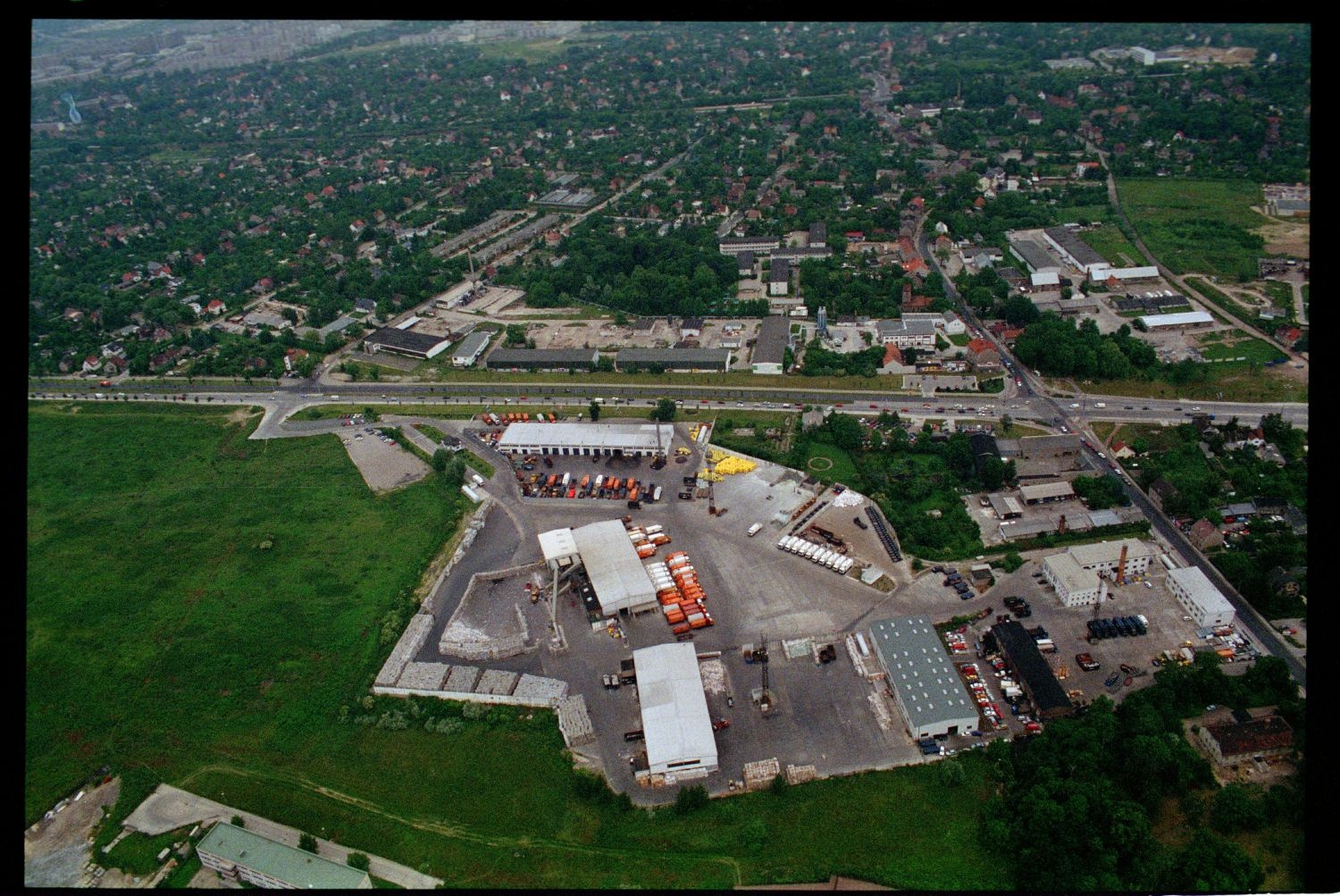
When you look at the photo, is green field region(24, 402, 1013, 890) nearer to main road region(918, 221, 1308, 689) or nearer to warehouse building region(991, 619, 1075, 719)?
warehouse building region(991, 619, 1075, 719)

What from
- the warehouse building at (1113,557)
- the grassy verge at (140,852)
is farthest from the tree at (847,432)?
the grassy verge at (140,852)

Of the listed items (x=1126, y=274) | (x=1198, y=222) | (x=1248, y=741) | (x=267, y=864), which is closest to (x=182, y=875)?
(x=267, y=864)

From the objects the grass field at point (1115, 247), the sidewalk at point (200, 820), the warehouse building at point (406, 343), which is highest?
the sidewalk at point (200, 820)

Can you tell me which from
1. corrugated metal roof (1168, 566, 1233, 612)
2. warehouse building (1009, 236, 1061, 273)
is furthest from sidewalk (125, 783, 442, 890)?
warehouse building (1009, 236, 1061, 273)

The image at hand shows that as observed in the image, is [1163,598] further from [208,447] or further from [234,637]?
[208,447]

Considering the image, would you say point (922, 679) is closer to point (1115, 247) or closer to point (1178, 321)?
point (1178, 321)

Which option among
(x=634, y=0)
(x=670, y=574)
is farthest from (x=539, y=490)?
(x=634, y=0)

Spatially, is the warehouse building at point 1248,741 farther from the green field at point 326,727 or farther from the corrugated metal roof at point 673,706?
the corrugated metal roof at point 673,706
